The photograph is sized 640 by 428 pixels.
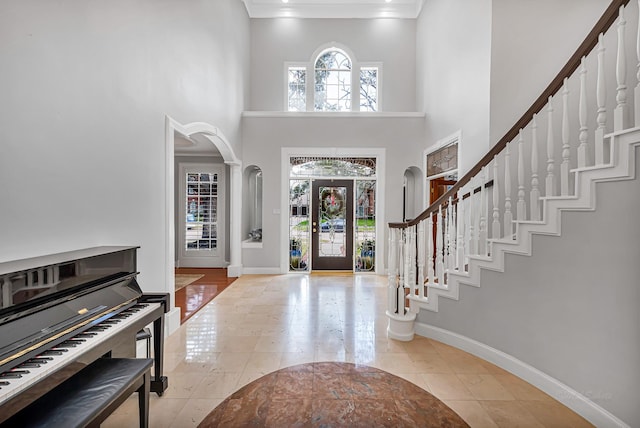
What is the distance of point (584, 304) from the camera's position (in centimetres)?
190

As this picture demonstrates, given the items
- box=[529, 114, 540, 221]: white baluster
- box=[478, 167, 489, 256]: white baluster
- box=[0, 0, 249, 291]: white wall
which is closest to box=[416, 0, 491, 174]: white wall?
box=[478, 167, 489, 256]: white baluster

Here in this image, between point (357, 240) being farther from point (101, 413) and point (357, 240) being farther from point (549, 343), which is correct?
point (101, 413)

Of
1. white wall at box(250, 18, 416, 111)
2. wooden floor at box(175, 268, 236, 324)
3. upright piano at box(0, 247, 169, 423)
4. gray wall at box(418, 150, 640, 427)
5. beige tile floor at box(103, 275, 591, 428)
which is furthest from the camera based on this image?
white wall at box(250, 18, 416, 111)

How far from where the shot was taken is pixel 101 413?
49.8 inches

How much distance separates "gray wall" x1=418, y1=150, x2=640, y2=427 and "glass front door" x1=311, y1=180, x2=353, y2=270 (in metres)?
3.69

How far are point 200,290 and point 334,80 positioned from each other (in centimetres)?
505

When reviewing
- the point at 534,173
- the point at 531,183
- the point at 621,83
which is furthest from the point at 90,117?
the point at 531,183

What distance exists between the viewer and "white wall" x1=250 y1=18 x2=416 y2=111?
635 cm

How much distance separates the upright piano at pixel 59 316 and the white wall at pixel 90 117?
33 centimetres

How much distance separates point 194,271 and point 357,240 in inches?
137

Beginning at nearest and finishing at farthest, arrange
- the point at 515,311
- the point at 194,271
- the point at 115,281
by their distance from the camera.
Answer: the point at 115,281
the point at 515,311
the point at 194,271

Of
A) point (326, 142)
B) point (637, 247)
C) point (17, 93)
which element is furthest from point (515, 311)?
point (326, 142)

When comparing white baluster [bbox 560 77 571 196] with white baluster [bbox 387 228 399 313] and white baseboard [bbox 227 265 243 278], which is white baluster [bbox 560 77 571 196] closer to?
white baluster [bbox 387 228 399 313]

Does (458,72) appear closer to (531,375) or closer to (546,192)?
(546,192)
